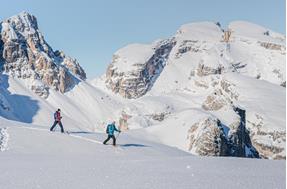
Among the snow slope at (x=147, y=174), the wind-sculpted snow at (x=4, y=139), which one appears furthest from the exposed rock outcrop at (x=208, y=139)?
the snow slope at (x=147, y=174)

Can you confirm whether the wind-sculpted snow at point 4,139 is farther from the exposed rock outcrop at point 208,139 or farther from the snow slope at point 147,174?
the exposed rock outcrop at point 208,139

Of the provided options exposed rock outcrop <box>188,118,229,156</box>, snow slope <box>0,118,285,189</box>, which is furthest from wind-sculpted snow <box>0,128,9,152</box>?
exposed rock outcrop <box>188,118,229,156</box>

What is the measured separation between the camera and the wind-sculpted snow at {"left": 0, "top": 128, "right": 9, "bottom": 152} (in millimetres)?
31211

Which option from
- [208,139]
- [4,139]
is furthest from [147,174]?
[208,139]

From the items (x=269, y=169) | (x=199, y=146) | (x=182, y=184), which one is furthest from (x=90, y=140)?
A: (x=199, y=146)

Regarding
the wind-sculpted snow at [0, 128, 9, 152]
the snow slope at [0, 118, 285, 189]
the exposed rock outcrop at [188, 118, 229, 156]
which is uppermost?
the snow slope at [0, 118, 285, 189]

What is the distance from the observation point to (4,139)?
34406mm

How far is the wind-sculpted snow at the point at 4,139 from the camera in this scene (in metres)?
31.2

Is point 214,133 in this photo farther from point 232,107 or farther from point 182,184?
point 182,184

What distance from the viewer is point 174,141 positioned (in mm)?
122812

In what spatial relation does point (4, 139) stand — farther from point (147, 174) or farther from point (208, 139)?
point (208, 139)

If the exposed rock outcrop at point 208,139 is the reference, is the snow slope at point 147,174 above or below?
above

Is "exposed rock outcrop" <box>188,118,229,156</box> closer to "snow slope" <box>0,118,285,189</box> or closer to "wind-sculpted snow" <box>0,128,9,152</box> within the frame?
"wind-sculpted snow" <box>0,128,9,152</box>

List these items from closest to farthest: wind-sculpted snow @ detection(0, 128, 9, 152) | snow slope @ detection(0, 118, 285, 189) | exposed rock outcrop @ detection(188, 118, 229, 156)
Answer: snow slope @ detection(0, 118, 285, 189) → wind-sculpted snow @ detection(0, 128, 9, 152) → exposed rock outcrop @ detection(188, 118, 229, 156)
